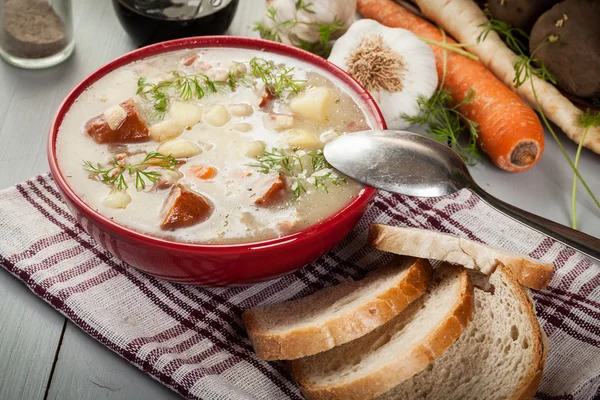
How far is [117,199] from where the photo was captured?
218 centimetres

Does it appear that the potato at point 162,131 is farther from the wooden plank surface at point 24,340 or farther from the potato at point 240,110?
the wooden plank surface at point 24,340

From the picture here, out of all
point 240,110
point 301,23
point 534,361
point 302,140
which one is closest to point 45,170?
point 240,110

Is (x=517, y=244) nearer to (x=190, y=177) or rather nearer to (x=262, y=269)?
(x=262, y=269)

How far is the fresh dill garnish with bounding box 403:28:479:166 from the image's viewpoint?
3104mm

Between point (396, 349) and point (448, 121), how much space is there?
1.36 meters

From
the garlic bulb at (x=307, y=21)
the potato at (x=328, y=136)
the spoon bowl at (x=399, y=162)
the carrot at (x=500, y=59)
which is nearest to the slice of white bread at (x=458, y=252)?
the spoon bowl at (x=399, y=162)

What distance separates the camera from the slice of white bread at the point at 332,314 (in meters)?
2.10

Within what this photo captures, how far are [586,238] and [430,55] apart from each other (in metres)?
1.24

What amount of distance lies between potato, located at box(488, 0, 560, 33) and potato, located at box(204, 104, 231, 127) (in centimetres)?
159

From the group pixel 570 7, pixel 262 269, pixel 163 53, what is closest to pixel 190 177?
pixel 262 269

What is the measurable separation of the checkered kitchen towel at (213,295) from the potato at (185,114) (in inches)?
19.6

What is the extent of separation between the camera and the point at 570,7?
3115mm

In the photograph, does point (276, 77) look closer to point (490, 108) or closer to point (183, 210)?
point (183, 210)

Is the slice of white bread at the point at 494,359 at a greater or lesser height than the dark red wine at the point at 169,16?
greater
